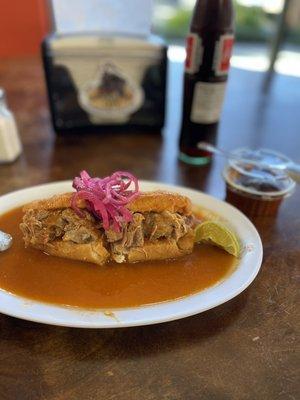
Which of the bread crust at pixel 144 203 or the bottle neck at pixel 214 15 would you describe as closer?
the bread crust at pixel 144 203

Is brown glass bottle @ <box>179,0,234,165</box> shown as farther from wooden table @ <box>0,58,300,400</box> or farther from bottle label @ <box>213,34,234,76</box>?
wooden table @ <box>0,58,300,400</box>

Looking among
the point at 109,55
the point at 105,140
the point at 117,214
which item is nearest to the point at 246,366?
the point at 117,214

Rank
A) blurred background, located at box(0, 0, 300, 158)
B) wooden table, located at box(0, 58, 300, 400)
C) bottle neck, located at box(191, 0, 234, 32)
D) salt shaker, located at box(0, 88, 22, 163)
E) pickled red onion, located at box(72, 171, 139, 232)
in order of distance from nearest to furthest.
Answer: wooden table, located at box(0, 58, 300, 400), pickled red onion, located at box(72, 171, 139, 232), bottle neck, located at box(191, 0, 234, 32), salt shaker, located at box(0, 88, 22, 163), blurred background, located at box(0, 0, 300, 158)

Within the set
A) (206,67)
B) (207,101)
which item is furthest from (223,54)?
(207,101)

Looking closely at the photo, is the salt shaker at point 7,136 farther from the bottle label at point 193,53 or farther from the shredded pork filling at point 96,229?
the bottle label at point 193,53

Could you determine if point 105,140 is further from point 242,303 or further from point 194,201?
point 242,303

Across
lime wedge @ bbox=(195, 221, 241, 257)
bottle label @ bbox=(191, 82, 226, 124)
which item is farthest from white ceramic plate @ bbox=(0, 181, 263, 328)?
bottle label @ bbox=(191, 82, 226, 124)

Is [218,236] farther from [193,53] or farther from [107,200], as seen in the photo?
[193,53]

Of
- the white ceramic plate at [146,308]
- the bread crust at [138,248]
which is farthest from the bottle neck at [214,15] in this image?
the white ceramic plate at [146,308]
